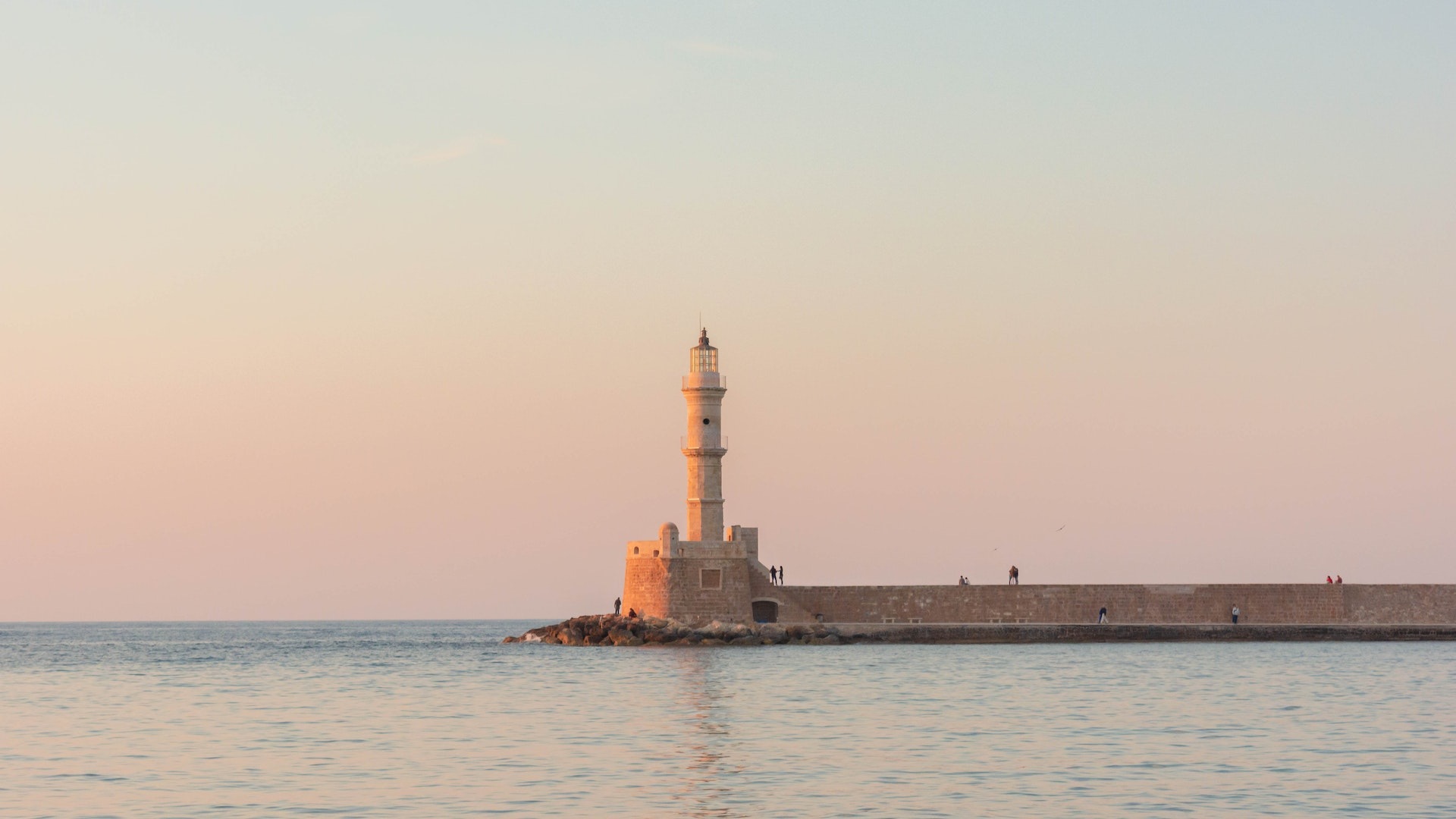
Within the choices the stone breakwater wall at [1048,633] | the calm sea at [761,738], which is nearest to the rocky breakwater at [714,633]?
the stone breakwater wall at [1048,633]

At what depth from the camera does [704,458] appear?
45.8m

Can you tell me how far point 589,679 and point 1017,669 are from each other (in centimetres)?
829

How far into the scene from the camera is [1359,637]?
46.1 meters

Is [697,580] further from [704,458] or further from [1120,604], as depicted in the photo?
[1120,604]

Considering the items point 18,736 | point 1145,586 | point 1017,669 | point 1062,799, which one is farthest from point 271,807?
point 1145,586

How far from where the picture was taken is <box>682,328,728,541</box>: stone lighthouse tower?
1801 inches

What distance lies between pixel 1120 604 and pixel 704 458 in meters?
11.1

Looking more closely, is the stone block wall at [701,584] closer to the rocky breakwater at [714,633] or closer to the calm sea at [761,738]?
the rocky breakwater at [714,633]

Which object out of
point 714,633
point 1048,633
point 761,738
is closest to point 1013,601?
point 1048,633

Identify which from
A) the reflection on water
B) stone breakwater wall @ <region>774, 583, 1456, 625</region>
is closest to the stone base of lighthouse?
stone breakwater wall @ <region>774, 583, 1456, 625</region>

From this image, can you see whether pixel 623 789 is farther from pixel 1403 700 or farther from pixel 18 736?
pixel 1403 700

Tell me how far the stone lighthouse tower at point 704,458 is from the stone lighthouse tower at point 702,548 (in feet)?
0.06

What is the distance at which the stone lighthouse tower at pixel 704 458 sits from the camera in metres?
45.8

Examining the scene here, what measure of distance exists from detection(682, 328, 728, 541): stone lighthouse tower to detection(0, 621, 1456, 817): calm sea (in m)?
5.57
